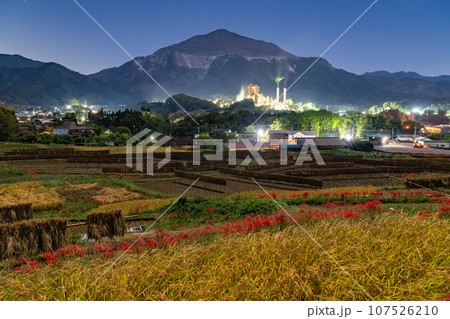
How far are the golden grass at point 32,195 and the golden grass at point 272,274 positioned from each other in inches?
700

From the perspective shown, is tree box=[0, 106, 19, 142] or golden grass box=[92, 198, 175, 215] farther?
tree box=[0, 106, 19, 142]

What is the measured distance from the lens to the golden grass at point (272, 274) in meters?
5.42

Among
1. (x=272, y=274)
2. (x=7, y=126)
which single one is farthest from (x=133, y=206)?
(x=7, y=126)

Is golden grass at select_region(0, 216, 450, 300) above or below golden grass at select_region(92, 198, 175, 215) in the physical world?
above

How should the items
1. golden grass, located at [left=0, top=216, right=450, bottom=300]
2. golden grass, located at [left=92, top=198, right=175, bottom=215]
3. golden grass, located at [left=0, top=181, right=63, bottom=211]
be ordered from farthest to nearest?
golden grass, located at [left=0, top=181, right=63, bottom=211] < golden grass, located at [left=92, top=198, right=175, bottom=215] < golden grass, located at [left=0, top=216, right=450, bottom=300]

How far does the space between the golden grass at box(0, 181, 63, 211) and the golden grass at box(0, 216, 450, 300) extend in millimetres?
17784

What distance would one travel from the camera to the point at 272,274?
6070 millimetres

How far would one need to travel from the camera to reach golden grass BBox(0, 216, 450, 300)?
5418 millimetres

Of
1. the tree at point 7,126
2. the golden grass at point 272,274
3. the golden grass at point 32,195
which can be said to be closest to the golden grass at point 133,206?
the golden grass at point 32,195

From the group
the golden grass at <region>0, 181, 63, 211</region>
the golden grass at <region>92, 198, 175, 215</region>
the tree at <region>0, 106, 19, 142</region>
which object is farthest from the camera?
the tree at <region>0, 106, 19, 142</region>

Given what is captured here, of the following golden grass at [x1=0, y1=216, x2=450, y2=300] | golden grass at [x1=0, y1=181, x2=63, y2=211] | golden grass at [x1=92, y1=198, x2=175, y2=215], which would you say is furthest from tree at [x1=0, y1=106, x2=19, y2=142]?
golden grass at [x1=0, y1=216, x2=450, y2=300]

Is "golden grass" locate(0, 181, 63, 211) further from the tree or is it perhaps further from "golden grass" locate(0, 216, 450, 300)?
the tree

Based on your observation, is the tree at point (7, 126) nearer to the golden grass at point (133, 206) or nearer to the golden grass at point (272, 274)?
the golden grass at point (133, 206)
